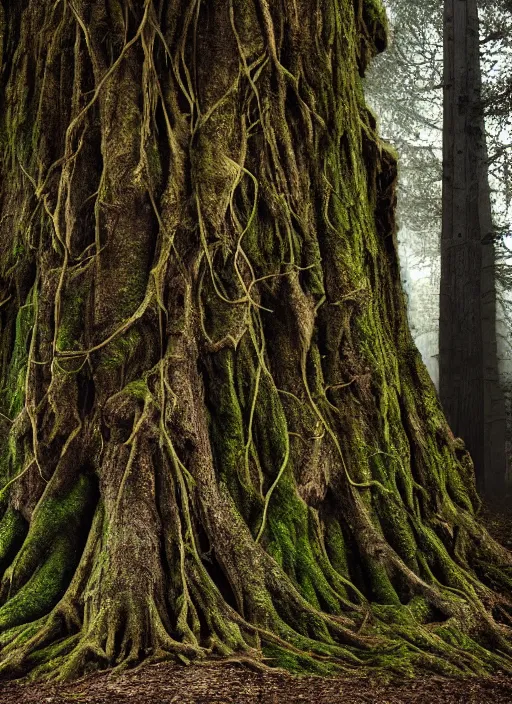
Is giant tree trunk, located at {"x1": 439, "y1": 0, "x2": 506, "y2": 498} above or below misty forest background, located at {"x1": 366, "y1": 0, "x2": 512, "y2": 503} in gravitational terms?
below

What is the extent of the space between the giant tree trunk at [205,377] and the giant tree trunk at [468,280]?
336cm

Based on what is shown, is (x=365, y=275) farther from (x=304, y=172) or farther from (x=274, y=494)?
(x=274, y=494)

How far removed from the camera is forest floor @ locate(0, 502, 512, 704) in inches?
114

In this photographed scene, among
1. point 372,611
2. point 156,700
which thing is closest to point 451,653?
point 372,611

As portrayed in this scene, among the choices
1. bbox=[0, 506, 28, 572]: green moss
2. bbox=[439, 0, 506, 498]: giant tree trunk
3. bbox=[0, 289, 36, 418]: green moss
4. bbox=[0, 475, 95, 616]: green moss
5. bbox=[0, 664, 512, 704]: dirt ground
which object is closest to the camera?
bbox=[0, 664, 512, 704]: dirt ground

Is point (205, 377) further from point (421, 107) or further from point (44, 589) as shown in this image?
point (421, 107)

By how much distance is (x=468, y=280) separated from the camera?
8.27m

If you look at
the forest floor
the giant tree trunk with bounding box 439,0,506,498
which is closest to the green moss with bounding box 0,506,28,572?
the forest floor

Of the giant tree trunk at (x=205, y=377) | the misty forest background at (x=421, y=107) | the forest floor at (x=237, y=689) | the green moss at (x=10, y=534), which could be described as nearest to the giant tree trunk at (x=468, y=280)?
the misty forest background at (x=421, y=107)

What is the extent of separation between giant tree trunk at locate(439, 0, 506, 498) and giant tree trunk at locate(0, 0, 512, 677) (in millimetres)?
3363

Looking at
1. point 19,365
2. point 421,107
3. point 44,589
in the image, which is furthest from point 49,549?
point 421,107

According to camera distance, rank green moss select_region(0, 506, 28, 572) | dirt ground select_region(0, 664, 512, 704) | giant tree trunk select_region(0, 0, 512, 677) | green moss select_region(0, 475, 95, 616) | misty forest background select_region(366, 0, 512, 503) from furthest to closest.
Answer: misty forest background select_region(366, 0, 512, 503), green moss select_region(0, 506, 28, 572), green moss select_region(0, 475, 95, 616), giant tree trunk select_region(0, 0, 512, 677), dirt ground select_region(0, 664, 512, 704)

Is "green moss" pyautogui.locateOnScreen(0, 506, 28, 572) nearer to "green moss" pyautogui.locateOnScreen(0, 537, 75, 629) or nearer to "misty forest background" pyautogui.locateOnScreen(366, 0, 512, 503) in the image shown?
"green moss" pyautogui.locateOnScreen(0, 537, 75, 629)

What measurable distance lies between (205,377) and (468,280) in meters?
5.05
